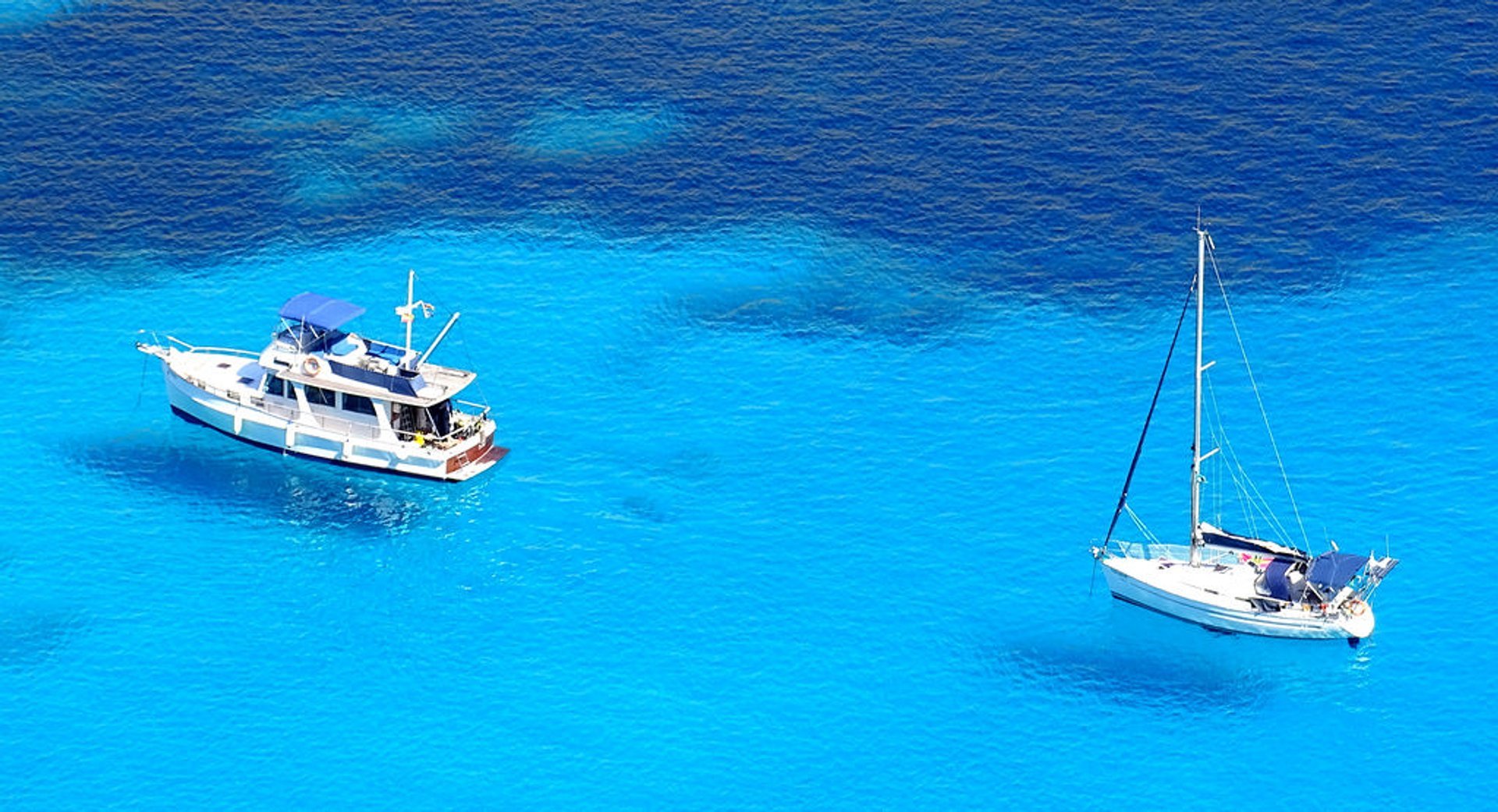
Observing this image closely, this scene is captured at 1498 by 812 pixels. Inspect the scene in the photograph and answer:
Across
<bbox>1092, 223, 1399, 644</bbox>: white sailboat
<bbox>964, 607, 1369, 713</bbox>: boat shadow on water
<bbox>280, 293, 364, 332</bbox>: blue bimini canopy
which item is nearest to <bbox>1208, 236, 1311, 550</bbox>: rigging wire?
<bbox>1092, 223, 1399, 644</bbox>: white sailboat

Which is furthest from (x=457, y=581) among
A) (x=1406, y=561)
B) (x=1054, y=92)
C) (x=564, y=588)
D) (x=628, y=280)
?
(x=1054, y=92)

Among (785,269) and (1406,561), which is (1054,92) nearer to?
(785,269)

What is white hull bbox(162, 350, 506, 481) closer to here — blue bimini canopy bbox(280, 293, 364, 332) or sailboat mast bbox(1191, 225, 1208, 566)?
blue bimini canopy bbox(280, 293, 364, 332)

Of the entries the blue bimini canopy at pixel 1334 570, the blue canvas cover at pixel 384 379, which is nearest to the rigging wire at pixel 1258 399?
the blue bimini canopy at pixel 1334 570

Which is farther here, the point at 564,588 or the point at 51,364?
the point at 51,364

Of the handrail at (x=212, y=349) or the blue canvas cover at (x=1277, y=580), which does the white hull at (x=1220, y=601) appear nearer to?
the blue canvas cover at (x=1277, y=580)

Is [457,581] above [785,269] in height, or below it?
below

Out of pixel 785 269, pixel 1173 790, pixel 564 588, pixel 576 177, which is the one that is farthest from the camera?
pixel 576 177
